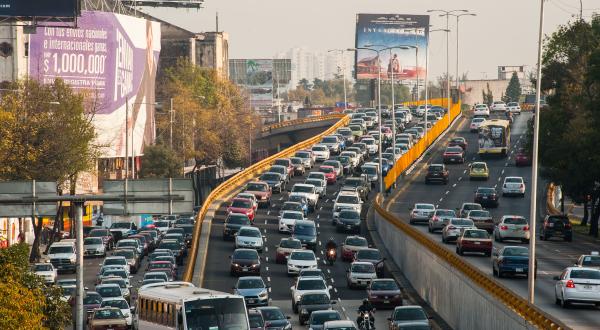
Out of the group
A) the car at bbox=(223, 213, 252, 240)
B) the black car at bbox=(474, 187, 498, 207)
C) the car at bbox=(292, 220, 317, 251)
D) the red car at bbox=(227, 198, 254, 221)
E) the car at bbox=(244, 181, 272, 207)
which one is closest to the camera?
the car at bbox=(292, 220, 317, 251)

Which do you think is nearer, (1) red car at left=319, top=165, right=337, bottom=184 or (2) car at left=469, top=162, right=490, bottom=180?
(2) car at left=469, top=162, right=490, bottom=180

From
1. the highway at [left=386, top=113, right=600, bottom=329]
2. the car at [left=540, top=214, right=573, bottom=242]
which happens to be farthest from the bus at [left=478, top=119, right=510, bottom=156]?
the car at [left=540, top=214, right=573, bottom=242]

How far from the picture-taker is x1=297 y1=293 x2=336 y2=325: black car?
5538 cm

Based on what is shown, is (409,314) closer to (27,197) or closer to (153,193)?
(153,193)

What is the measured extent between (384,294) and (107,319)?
476 inches

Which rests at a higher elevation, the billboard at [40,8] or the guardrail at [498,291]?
the billboard at [40,8]

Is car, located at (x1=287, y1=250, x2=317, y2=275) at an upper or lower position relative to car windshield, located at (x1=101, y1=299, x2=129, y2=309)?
lower

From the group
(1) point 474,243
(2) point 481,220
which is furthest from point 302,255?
(2) point 481,220

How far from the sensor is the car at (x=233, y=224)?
80812mm

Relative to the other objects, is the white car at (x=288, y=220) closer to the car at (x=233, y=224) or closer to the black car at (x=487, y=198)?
the car at (x=233, y=224)

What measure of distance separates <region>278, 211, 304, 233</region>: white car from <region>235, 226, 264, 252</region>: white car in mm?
6636

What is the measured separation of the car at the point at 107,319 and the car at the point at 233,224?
2869cm

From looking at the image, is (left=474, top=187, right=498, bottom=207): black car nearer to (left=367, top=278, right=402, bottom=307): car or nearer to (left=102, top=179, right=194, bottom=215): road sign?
(left=367, top=278, right=402, bottom=307): car

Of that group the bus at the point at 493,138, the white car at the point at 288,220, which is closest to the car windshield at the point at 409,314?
the white car at the point at 288,220
